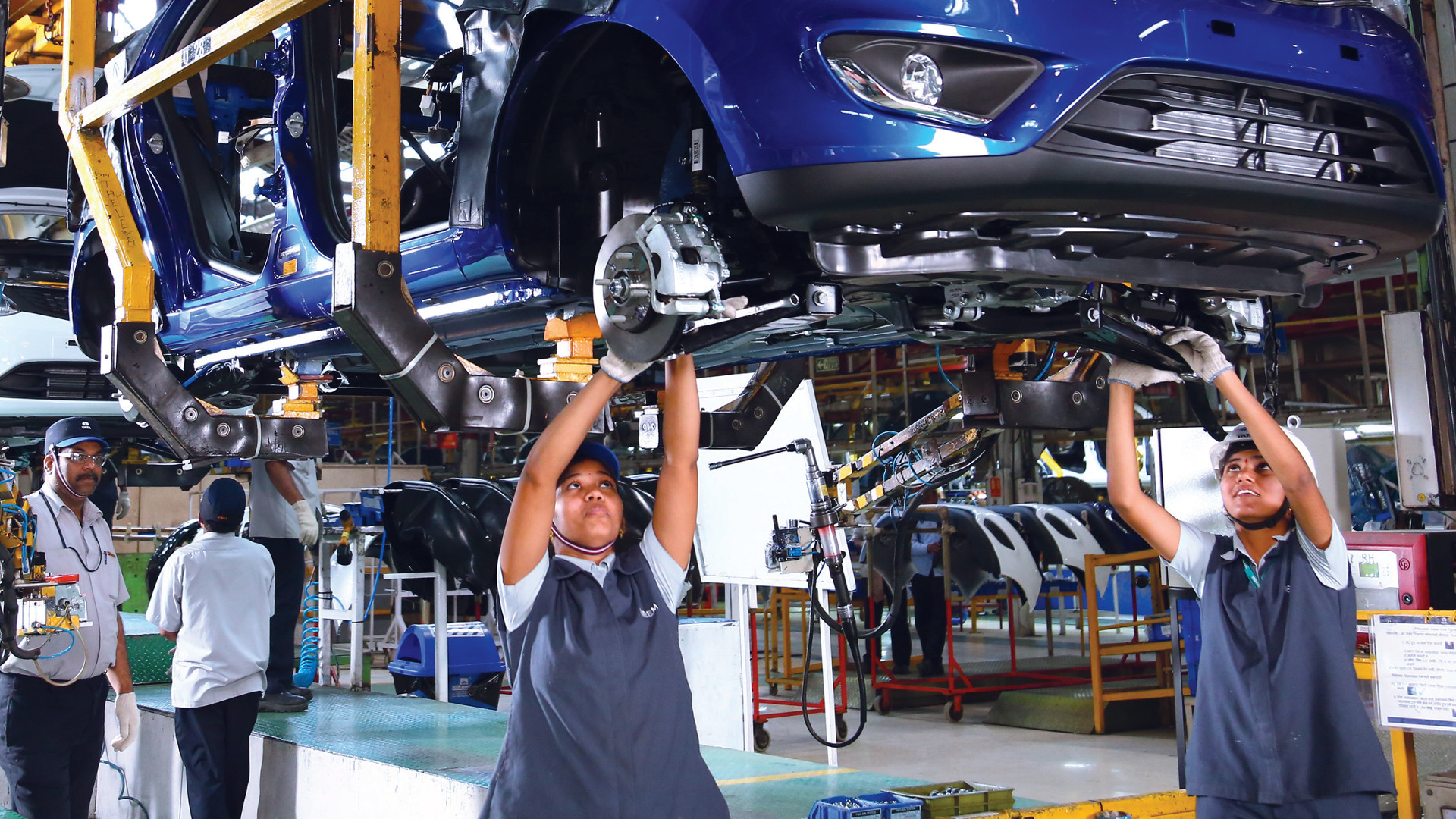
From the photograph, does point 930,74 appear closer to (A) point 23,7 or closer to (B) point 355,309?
(B) point 355,309

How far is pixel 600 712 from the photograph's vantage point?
7.62ft

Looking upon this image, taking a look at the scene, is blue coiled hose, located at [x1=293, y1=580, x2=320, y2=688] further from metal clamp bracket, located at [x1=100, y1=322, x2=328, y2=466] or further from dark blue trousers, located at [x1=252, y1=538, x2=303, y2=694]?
metal clamp bracket, located at [x1=100, y1=322, x2=328, y2=466]

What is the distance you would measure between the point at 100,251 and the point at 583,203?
286cm

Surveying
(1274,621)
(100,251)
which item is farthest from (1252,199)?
(100,251)

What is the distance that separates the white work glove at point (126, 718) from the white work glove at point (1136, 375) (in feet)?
12.3

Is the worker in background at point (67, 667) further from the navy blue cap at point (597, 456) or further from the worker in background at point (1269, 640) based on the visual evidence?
the worker in background at point (1269, 640)

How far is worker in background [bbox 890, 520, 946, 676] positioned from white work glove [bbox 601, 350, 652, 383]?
7886 millimetres

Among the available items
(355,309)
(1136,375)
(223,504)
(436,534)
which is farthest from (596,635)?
(436,534)

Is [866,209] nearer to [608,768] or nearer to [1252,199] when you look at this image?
[1252,199]

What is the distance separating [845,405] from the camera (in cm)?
1903

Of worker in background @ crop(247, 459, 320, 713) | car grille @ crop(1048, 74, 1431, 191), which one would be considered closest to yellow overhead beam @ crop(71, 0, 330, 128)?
Result: car grille @ crop(1048, 74, 1431, 191)

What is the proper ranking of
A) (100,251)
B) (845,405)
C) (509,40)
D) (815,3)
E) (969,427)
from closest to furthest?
1. (815,3)
2. (509,40)
3. (969,427)
4. (100,251)
5. (845,405)

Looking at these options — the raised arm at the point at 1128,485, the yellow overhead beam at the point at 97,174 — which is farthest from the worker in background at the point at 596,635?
the yellow overhead beam at the point at 97,174

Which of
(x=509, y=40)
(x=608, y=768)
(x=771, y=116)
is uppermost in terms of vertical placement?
(x=509, y=40)
